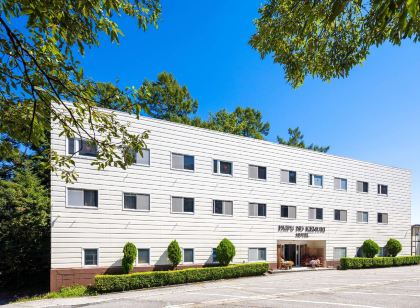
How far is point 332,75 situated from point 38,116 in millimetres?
4813

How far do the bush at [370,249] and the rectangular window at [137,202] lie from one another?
899 inches

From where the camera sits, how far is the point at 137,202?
24969 millimetres

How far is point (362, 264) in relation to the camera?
35.3 meters

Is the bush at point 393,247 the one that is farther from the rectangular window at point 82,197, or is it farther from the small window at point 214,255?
the rectangular window at point 82,197

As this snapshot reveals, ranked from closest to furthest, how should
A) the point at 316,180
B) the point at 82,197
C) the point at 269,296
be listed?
the point at 269,296 < the point at 82,197 < the point at 316,180

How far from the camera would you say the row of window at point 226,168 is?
23156 mm

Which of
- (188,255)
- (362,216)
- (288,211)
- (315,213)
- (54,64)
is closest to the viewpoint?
(54,64)

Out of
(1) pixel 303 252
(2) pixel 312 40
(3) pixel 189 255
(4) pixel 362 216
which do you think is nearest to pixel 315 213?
(1) pixel 303 252

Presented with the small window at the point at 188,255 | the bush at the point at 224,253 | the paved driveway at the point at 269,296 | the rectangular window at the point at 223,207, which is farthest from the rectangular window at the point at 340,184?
the small window at the point at 188,255

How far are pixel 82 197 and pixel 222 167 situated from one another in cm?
1058

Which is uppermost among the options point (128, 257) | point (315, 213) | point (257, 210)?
point (257, 210)

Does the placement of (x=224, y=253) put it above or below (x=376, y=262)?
above

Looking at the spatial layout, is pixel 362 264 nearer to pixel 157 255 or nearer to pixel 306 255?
pixel 306 255

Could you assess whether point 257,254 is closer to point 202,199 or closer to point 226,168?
point 202,199
